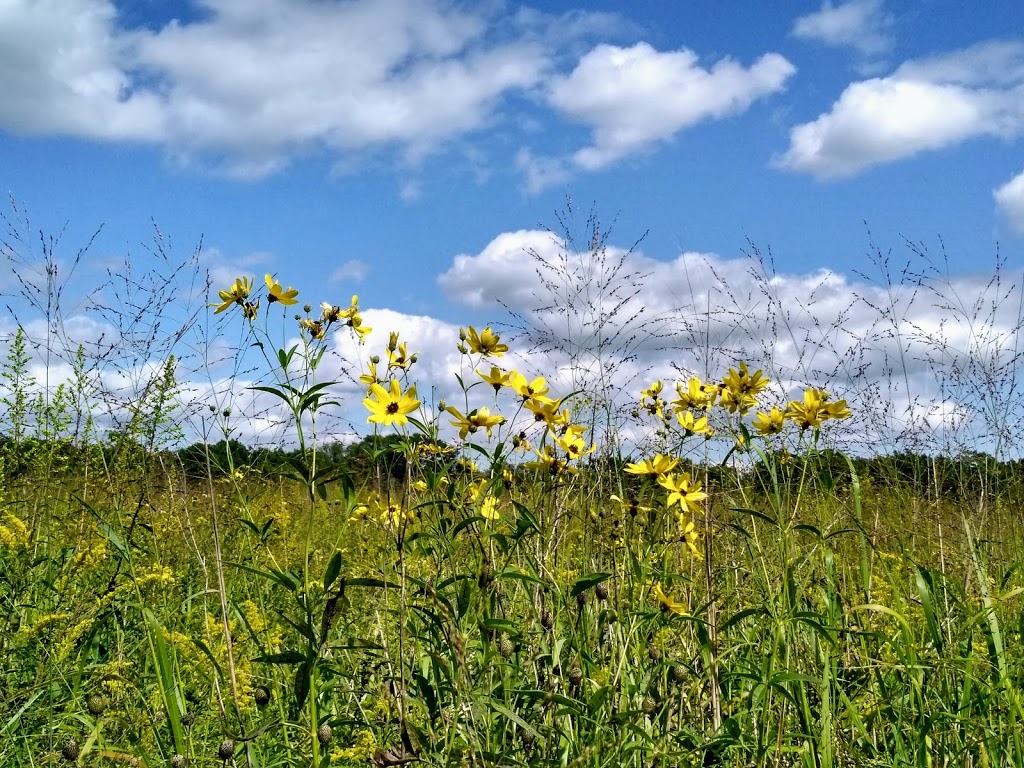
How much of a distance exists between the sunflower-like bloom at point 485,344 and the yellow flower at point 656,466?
38cm

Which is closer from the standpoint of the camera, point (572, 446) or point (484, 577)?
point (484, 577)

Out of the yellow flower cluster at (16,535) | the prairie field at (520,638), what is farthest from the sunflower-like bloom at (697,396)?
the yellow flower cluster at (16,535)

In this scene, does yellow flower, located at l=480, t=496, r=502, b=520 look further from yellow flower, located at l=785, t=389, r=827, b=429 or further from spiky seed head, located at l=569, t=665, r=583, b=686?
yellow flower, located at l=785, t=389, r=827, b=429

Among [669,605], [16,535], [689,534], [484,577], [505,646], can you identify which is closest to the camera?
[484,577]

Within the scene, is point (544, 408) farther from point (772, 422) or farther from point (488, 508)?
point (772, 422)

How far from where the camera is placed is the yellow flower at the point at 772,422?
1.78m

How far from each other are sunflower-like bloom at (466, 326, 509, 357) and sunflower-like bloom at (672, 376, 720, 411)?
1.43 ft

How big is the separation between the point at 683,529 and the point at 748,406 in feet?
1.01

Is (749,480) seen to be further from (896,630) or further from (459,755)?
(459,755)

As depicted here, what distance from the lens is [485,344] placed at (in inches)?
68.9

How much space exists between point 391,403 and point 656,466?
24.4 inches

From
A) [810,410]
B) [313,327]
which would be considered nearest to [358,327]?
[313,327]

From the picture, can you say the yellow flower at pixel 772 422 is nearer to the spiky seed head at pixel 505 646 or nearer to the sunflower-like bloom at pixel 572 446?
the sunflower-like bloom at pixel 572 446

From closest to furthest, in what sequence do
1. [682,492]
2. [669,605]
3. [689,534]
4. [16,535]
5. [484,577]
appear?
[484,577] < [669,605] < [682,492] < [689,534] < [16,535]
